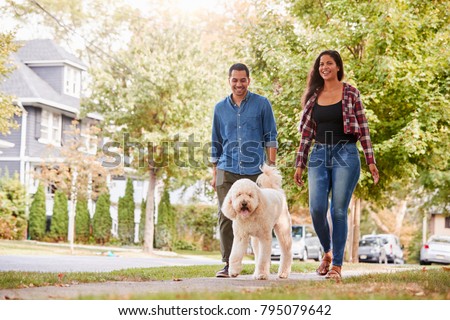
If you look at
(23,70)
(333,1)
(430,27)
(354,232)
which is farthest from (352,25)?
(23,70)

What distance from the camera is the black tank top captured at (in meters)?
5.79

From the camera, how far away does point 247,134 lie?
616 cm

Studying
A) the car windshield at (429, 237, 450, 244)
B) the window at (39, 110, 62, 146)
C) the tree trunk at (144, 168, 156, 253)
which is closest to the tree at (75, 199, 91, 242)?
the window at (39, 110, 62, 146)

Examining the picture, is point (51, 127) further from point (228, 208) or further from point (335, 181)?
point (335, 181)

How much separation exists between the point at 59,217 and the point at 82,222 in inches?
32.0

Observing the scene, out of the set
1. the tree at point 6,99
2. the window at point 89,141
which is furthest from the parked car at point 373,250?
the tree at point 6,99

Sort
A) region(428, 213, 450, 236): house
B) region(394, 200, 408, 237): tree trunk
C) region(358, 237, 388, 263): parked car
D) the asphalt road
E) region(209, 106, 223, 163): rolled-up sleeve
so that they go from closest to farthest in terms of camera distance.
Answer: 1. region(209, 106, 223, 163): rolled-up sleeve
2. the asphalt road
3. region(358, 237, 388, 263): parked car
4. region(428, 213, 450, 236): house
5. region(394, 200, 408, 237): tree trunk

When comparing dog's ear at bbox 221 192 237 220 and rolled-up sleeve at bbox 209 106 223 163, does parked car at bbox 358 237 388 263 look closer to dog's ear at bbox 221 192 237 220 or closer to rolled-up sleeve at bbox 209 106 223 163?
rolled-up sleeve at bbox 209 106 223 163

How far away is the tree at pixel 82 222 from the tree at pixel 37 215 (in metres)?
1.47

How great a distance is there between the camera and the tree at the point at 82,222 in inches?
853

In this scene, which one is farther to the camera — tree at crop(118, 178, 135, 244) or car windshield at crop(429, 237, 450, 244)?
car windshield at crop(429, 237, 450, 244)

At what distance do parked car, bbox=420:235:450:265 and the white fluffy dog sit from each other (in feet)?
57.2

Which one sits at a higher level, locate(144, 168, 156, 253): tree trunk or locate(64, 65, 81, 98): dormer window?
locate(64, 65, 81, 98): dormer window

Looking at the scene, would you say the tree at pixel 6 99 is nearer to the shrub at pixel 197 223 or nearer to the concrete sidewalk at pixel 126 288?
the concrete sidewalk at pixel 126 288
